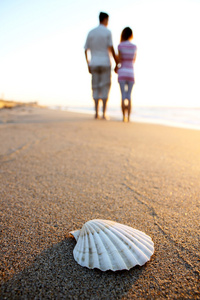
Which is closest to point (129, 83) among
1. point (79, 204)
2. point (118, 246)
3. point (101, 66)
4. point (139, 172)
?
point (101, 66)

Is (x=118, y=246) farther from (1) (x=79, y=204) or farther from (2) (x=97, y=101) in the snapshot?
(2) (x=97, y=101)

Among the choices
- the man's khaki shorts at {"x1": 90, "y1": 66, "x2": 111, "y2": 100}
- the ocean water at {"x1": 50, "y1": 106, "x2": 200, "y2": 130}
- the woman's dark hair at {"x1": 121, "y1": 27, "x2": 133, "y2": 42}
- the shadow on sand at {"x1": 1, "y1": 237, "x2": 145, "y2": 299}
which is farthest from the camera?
the ocean water at {"x1": 50, "y1": 106, "x2": 200, "y2": 130}

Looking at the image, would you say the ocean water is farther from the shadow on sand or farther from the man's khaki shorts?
the shadow on sand

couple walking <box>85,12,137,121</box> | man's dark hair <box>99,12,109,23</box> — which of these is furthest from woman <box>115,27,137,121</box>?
man's dark hair <box>99,12,109,23</box>

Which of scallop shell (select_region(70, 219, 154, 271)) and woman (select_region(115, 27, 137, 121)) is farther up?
woman (select_region(115, 27, 137, 121))

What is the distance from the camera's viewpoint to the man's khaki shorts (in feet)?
18.0

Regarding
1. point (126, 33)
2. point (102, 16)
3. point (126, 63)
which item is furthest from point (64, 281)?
point (102, 16)

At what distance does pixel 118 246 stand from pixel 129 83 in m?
5.09

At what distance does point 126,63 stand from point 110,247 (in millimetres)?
5126

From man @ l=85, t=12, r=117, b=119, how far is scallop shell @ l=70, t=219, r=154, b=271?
506 centimetres

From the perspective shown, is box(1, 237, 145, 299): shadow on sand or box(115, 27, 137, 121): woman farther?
box(115, 27, 137, 121): woman

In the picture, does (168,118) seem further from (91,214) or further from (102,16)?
(91,214)

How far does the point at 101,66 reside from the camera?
5379mm

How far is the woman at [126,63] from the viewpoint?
16.7ft
